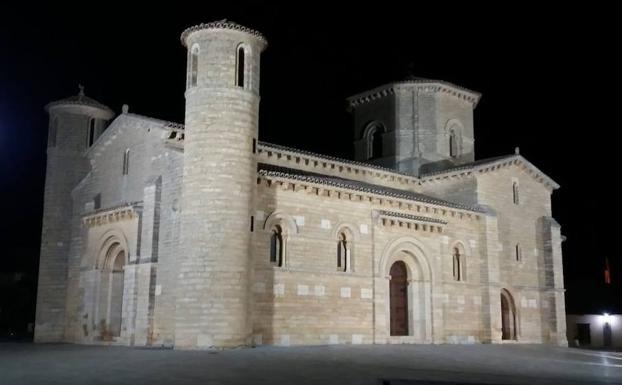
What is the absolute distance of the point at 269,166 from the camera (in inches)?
1105

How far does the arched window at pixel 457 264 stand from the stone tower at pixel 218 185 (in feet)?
36.8

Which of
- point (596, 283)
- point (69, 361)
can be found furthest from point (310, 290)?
point (596, 283)

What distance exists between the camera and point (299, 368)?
15.7 m

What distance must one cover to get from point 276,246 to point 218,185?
3703 millimetres

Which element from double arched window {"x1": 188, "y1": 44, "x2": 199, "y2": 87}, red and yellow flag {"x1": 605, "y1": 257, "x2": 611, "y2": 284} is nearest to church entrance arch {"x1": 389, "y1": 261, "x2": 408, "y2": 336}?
double arched window {"x1": 188, "y1": 44, "x2": 199, "y2": 87}

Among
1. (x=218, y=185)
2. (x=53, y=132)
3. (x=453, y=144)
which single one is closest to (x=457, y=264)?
(x=453, y=144)

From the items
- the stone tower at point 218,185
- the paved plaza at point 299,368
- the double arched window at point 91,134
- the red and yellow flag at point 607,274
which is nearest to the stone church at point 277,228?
the stone tower at point 218,185

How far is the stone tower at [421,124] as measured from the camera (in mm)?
34656

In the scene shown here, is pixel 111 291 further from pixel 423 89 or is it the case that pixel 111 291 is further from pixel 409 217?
pixel 423 89

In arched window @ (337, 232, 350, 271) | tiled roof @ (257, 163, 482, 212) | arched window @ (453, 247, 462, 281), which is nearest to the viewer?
tiled roof @ (257, 163, 482, 212)

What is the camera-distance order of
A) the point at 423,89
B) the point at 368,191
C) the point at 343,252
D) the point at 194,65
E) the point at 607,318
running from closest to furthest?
the point at 194,65 < the point at 343,252 < the point at 368,191 < the point at 423,89 < the point at 607,318

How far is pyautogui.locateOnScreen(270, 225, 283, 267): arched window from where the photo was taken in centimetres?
2484

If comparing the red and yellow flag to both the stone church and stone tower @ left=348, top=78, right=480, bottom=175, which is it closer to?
the stone church

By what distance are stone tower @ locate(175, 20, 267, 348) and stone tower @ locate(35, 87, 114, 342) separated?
10.4 metres
